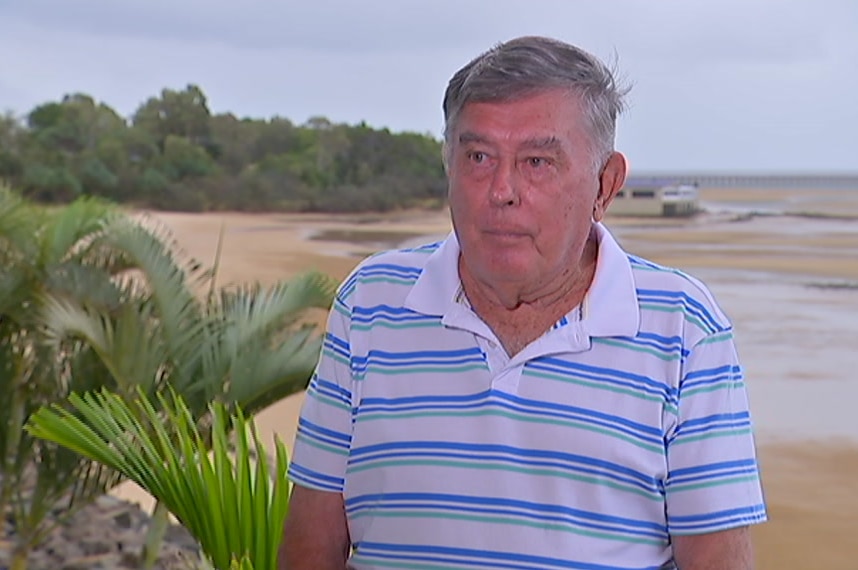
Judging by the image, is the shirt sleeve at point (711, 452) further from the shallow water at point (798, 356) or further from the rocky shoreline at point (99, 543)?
the rocky shoreline at point (99, 543)

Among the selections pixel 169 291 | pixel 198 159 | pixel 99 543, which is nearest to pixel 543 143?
pixel 169 291

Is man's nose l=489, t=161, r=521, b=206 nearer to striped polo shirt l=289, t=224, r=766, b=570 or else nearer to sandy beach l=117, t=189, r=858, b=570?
striped polo shirt l=289, t=224, r=766, b=570

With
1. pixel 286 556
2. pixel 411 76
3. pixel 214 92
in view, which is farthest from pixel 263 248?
pixel 286 556

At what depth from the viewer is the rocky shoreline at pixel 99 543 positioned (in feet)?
14.0

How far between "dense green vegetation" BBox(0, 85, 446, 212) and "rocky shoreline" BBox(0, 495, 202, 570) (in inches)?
54.8

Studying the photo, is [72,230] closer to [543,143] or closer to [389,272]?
[389,272]

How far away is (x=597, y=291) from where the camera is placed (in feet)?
4.28

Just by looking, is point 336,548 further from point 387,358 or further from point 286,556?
point 387,358

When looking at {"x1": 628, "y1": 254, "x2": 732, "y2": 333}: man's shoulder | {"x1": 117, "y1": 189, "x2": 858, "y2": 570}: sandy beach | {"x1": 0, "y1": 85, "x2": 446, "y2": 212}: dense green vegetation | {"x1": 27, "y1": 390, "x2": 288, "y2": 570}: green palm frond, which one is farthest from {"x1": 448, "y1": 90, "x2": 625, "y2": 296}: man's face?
{"x1": 0, "y1": 85, "x2": 446, "y2": 212}: dense green vegetation

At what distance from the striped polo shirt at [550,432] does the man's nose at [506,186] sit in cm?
17

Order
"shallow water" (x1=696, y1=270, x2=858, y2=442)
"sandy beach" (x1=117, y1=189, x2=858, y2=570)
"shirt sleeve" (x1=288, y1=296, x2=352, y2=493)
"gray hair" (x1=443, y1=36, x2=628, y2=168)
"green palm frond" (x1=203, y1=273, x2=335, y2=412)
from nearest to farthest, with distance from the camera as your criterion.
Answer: "gray hair" (x1=443, y1=36, x2=628, y2=168) < "shirt sleeve" (x1=288, y1=296, x2=352, y2=493) < "green palm frond" (x1=203, y1=273, x2=335, y2=412) < "sandy beach" (x1=117, y1=189, x2=858, y2=570) < "shallow water" (x1=696, y1=270, x2=858, y2=442)

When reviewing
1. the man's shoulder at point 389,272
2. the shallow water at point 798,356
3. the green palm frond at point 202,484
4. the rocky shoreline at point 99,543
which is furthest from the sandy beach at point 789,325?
the man's shoulder at point 389,272

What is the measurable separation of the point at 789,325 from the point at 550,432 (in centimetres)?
316

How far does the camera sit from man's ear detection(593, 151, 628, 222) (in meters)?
1.27
